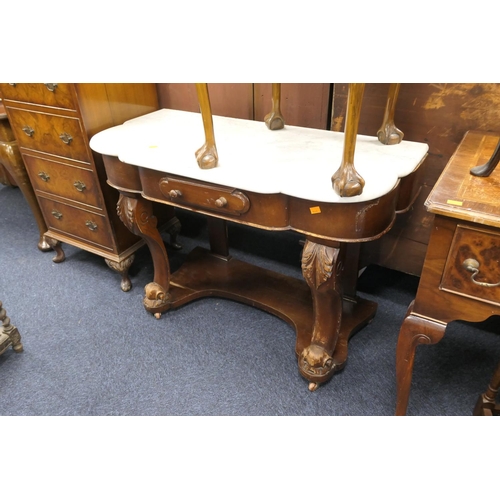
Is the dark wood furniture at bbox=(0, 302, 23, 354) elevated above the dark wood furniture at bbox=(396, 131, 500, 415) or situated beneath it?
situated beneath

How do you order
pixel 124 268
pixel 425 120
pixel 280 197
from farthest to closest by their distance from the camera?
1. pixel 124 268
2. pixel 425 120
3. pixel 280 197

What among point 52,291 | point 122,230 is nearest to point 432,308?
point 122,230

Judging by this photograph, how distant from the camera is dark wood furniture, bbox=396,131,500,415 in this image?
2.86 ft

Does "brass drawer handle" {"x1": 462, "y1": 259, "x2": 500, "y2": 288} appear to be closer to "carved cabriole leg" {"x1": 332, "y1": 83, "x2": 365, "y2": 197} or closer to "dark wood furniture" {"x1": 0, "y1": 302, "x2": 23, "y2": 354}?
"carved cabriole leg" {"x1": 332, "y1": 83, "x2": 365, "y2": 197}

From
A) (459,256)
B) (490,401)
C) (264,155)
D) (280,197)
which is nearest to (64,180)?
(264,155)

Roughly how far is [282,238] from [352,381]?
996 millimetres

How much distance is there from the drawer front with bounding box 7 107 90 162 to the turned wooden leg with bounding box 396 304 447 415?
137 centimetres

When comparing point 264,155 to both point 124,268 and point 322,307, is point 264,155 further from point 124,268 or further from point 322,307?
point 124,268

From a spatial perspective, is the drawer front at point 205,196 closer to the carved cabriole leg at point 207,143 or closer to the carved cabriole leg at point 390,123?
the carved cabriole leg at point 207,143

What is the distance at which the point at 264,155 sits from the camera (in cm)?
133

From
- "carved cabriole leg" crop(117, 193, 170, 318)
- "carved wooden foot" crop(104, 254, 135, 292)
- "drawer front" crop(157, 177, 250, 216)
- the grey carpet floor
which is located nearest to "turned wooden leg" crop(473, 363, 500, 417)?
the grey carpet floor

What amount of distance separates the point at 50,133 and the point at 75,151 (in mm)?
141

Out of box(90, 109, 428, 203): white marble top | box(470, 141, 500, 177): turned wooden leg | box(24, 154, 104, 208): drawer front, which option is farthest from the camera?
box(24, 154, 104, 208): drawer front

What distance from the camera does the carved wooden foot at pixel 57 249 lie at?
2211mm
